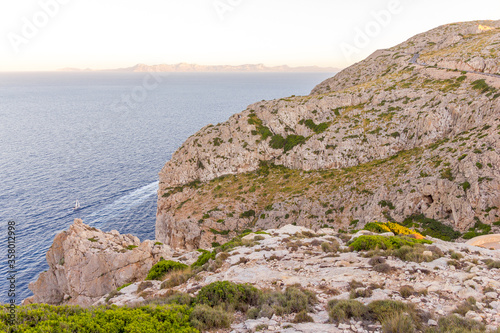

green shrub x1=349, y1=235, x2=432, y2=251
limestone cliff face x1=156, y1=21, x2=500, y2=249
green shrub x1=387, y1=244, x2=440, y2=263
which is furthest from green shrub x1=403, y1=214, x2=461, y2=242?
green shrub x1=387, y1=244, x2=440, y2=263

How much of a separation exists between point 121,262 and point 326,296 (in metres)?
24.1

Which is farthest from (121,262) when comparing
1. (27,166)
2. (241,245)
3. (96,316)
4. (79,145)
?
(79,145)

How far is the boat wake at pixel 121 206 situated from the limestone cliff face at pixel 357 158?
14322 mm

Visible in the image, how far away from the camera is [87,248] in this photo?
104 ft

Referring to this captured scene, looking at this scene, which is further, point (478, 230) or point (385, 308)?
point (478, 230)

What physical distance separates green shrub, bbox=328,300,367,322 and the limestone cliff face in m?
29.2

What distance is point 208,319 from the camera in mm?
10195

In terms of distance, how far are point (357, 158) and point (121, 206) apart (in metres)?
56.9

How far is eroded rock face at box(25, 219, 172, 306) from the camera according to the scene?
28.6 m

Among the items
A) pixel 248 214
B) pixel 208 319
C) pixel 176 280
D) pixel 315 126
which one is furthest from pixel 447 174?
pixel 208 319

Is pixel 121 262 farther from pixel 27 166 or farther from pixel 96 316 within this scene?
pixel 27 166

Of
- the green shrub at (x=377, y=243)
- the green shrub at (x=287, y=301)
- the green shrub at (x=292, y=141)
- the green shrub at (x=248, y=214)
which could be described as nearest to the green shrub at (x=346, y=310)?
the green shrub at (x=287, y=301)

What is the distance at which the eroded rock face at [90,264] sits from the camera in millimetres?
28641

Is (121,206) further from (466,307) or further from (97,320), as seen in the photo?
(466,307)
